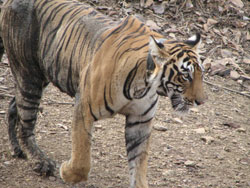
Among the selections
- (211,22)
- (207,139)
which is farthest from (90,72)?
(211,22)

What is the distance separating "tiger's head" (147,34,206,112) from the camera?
341cm

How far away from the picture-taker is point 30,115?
4762mm

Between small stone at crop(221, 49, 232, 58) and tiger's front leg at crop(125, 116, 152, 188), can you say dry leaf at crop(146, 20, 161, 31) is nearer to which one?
small stone at crop(221, 49, 232, 58)

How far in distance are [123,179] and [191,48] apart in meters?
1.77

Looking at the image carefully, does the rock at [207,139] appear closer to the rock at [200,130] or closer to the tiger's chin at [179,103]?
the rock at [200,130]

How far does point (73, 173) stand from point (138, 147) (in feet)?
1.98

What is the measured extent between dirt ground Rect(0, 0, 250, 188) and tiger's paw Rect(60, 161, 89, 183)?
475 mm

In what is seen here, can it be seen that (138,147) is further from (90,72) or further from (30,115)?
(30,115)

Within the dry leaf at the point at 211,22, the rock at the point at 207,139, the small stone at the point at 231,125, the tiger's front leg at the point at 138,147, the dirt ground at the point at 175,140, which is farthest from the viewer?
the dry leaf at the point at 211,22

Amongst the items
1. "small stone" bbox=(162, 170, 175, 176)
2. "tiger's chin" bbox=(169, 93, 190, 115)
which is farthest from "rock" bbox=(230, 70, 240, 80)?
"tiger's chin" bbox=(169, 93, 190, 115)

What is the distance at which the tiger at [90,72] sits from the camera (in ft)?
11.4

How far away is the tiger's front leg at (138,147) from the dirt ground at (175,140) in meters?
0.54

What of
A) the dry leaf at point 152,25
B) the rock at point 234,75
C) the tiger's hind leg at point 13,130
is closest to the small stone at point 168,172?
the tiger's hind leg at point 13,130

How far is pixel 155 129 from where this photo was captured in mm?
5895
